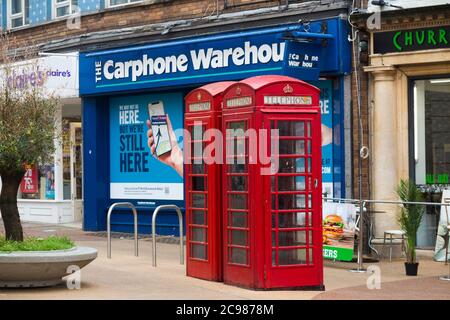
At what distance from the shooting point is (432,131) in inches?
571

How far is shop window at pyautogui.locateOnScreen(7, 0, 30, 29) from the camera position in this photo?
22.1 meters

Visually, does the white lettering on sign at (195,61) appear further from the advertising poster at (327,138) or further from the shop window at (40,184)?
the shop window at (40,184)

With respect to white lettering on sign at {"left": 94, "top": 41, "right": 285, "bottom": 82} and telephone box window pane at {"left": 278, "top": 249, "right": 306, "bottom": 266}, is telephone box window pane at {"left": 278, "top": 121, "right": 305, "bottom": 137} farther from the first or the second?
white lettering on sign at {"left": 94, "top": 41, "right": 285, "bottom": 82}

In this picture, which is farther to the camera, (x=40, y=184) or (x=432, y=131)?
(x=40, y=184)

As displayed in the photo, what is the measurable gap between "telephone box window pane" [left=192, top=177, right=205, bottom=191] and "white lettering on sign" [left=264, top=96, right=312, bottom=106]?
65.6 inches

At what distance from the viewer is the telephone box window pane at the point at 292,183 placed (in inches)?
407

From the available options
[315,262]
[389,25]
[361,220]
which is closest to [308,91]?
[315,262]

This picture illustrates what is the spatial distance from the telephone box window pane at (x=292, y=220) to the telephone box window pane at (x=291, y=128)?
988 millimetres

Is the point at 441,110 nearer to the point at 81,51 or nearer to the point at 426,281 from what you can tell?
the point at 426,281

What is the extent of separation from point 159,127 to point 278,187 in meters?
8.25

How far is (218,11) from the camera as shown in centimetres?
1688

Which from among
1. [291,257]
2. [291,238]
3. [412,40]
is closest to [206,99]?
[291,238]

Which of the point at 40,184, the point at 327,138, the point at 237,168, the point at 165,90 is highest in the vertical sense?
the point at 165,90

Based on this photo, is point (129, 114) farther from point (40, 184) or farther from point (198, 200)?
point (198, 200)
